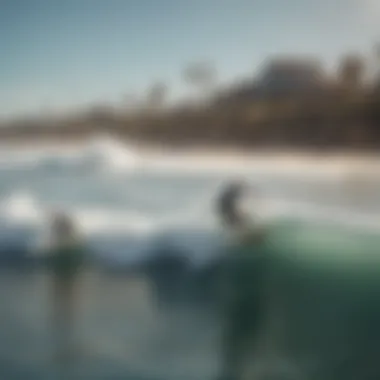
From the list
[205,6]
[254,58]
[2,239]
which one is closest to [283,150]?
[254,58]

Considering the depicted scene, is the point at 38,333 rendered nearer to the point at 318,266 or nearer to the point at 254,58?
the point at 318,266

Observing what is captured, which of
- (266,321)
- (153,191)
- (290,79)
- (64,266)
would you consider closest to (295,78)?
(290,79)

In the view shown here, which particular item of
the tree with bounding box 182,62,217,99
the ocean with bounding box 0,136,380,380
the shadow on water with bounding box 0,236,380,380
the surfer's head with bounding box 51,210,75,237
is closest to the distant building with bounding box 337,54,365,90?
the ocean with bounding box 0,136,380,380

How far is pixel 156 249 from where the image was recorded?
44.4 inches

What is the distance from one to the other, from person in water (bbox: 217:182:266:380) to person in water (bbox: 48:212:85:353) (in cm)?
28

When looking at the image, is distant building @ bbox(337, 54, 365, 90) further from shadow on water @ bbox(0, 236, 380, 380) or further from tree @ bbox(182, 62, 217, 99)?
shadow on water @ bbox(0, 236, 380, 380)

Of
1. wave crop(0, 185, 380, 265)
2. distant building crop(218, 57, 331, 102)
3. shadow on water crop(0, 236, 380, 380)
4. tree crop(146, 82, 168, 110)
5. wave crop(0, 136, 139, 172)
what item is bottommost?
shadow on water crop(0, 236, 380, 380)

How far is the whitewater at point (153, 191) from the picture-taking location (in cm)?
109

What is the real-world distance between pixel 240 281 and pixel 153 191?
24 centimetres

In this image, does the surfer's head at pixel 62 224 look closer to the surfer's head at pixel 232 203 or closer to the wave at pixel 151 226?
the wave at pixel 151 226

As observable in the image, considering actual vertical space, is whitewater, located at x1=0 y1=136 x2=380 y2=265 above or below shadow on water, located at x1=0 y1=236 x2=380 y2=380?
above

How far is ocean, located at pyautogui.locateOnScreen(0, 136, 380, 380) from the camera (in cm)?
108

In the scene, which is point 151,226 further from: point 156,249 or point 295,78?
point 295,78

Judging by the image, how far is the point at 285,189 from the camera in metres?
1.10
